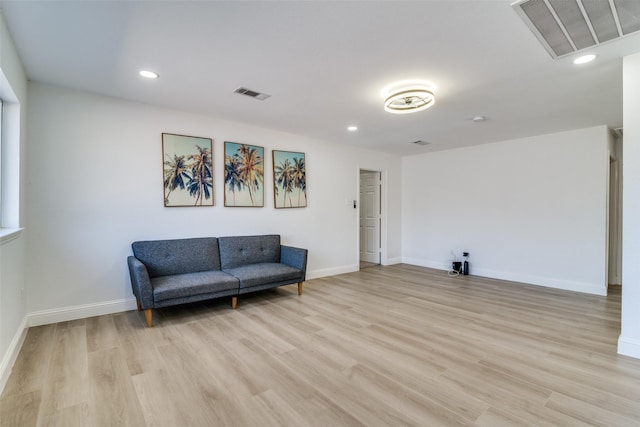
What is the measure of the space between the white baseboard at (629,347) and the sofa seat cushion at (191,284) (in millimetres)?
3648

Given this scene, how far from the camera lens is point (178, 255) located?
359 cm

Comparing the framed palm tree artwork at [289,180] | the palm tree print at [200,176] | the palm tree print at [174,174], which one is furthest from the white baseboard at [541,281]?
the palm tree print at [174,174]

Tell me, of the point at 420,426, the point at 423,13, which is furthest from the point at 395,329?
the point at 423,13

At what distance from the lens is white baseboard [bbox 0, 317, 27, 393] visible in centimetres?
195

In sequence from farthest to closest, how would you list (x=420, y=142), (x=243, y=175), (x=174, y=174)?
(x=420, y=142) → (x=243, y=175) → (x=174, y=174)

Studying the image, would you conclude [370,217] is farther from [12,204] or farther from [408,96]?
[12,204]

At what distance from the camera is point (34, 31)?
210cm

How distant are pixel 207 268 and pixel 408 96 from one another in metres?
3.13

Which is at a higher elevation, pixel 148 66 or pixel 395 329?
pixel 148 66

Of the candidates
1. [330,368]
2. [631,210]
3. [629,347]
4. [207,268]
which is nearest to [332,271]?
[207,268]

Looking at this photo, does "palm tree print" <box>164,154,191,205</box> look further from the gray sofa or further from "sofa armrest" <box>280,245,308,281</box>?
"sofa armrest" <box>280,245,308,281</box>

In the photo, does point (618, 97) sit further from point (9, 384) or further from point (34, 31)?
point (9, 384)

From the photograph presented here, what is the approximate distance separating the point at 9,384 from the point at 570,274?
255 inches

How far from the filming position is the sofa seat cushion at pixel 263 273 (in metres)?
3.58
